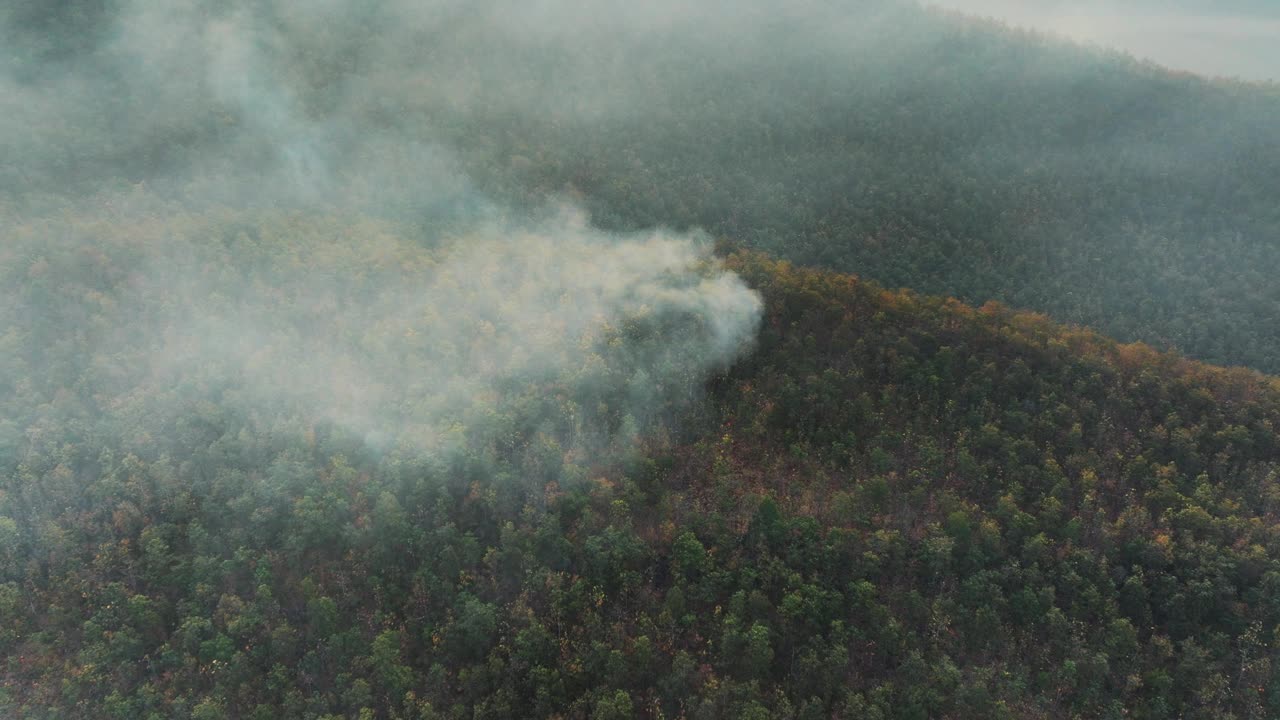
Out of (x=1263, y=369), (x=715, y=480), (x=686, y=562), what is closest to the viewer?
(x=686, y=562)

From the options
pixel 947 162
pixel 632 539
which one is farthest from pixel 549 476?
pixel 947 162

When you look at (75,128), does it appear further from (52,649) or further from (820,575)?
(820,575)

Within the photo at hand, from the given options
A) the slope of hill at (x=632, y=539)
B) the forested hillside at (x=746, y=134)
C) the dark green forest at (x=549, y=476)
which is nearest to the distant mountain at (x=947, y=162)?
the forested hillside at (x=746, y=134)

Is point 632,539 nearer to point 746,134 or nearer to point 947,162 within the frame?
point 746,134

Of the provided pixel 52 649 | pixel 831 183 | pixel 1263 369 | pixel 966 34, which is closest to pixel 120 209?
pixel 52 649

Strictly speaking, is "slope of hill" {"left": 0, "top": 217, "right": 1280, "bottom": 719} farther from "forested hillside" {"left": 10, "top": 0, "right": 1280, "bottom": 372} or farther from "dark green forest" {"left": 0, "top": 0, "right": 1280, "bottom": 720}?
"forested hillside" {"left": 10, "top": 0, "right": 1280, "bottom": 372}

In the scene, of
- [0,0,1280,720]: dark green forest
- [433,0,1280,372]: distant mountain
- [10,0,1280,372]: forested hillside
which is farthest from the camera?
[433,0,1280,372]: distant mountain

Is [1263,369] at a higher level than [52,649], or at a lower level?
higher

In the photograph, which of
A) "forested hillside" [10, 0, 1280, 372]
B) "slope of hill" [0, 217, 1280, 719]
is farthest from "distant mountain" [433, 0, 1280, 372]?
"slope of hill" [0, 217, 1280, 719]
